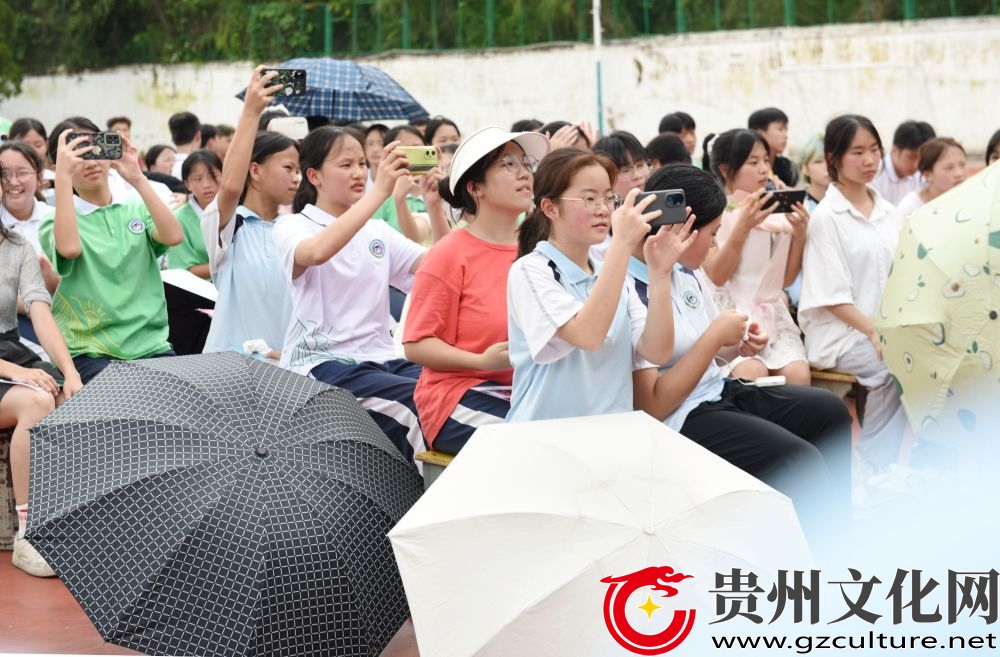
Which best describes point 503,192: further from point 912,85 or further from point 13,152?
point 912,85

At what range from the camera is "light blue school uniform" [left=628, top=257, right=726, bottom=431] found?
380cm

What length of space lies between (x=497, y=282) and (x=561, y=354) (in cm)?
70

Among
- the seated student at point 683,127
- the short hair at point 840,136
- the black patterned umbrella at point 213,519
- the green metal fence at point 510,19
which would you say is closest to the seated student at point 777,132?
the seated student at point 683,127

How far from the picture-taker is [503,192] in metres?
4.11

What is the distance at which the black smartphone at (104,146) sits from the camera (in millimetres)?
5020

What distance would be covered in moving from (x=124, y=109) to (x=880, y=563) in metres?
19.7

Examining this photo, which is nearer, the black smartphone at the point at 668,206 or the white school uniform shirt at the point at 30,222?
the black smartphone at the point at 668,206

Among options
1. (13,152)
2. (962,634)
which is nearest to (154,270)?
(13,152)

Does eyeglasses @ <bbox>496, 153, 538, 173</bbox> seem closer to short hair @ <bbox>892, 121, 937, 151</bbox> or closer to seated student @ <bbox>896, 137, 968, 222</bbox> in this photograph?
seated student @ <bbox>896, 137, 968, 222</bbox>

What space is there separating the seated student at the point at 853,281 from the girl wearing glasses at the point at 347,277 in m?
1.69

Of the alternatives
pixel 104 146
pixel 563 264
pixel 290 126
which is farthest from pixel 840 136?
pixel 104 146

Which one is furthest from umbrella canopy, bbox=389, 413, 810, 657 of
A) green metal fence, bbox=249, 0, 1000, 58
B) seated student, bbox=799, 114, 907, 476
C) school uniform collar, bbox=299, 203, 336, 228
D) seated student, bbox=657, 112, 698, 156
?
green metal fence, bbox=249, 0, 1000, 58

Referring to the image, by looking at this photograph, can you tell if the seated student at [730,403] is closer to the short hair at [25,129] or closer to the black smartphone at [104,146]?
the black smartphone at [104,146]

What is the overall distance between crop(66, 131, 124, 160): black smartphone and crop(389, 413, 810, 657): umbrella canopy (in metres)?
2.62
